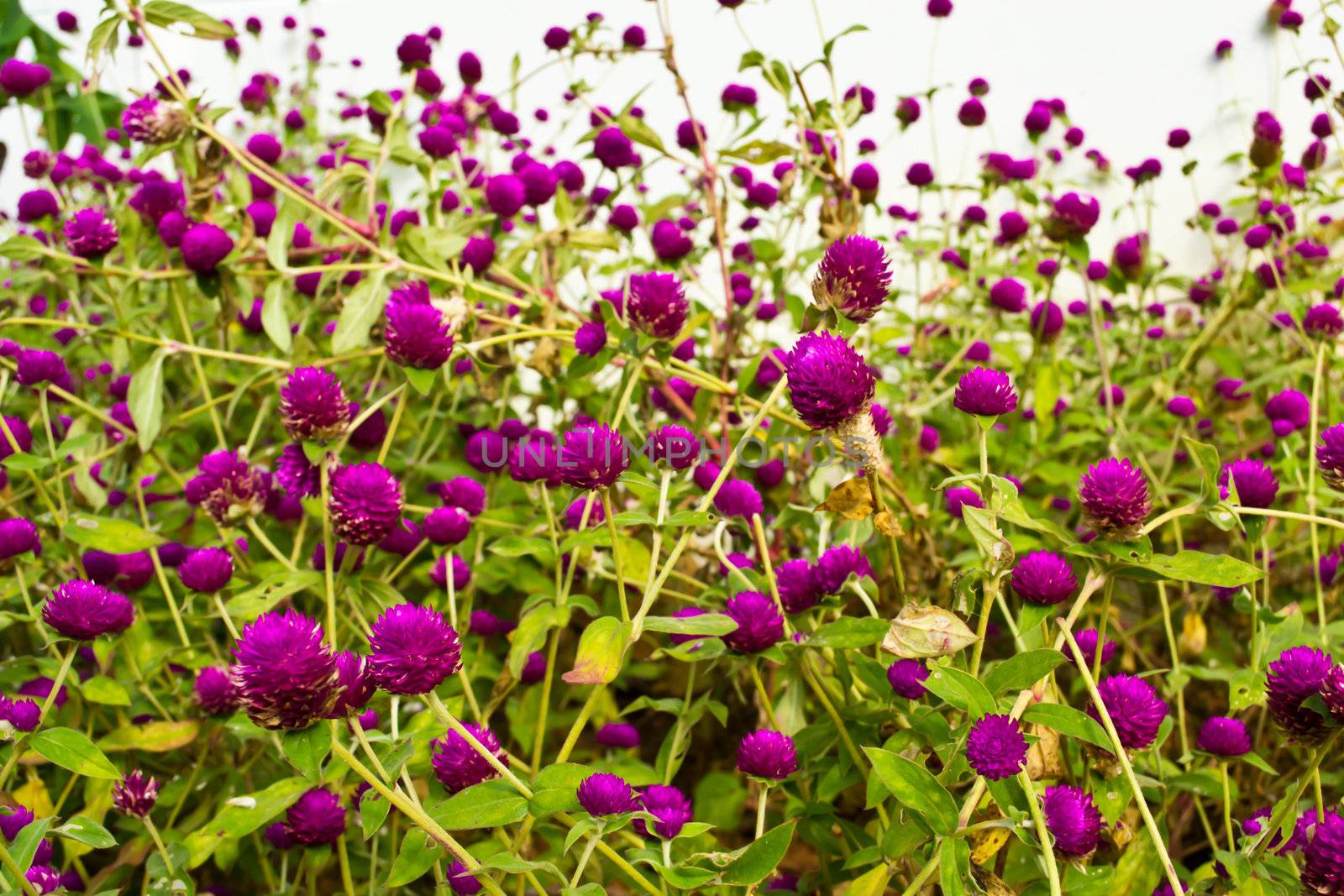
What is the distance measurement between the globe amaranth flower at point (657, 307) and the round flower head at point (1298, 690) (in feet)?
1.58

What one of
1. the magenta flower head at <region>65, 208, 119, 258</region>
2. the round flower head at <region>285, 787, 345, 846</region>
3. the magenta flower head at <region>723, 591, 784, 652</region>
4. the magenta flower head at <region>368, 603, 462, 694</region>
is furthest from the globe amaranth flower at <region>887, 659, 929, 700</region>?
the magenta flower head at <region>65, 208, 119, 258</region>

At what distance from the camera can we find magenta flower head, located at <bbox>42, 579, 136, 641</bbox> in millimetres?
693

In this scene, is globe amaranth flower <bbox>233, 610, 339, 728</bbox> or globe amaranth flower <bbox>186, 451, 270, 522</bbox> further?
globe amaranth flower <bbox>186, 451, 270, 522</bbox>

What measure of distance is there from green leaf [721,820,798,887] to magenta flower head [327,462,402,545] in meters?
0.34

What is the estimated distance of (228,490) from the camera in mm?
836

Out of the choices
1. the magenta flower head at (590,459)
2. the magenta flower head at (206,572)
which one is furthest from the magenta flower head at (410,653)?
the magenta flower head at (206,572)

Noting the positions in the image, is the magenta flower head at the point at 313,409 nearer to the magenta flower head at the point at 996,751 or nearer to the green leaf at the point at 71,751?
the green leaf at the point at 71,751

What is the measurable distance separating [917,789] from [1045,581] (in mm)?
166

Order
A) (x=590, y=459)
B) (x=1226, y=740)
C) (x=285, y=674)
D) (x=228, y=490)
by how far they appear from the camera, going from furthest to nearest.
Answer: (x=228, y=490), (x=1226, y=740), (x=590, y=459), (x=285, y=674)

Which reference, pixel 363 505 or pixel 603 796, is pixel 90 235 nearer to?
pixel 363 505

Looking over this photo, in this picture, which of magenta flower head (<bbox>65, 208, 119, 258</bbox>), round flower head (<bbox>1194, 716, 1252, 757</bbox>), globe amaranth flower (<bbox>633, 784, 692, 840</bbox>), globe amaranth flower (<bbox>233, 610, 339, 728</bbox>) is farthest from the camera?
magenta flower head (<bbox>65, 208, 119, 258</bbox>)

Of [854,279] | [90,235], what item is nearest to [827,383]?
[854,279]

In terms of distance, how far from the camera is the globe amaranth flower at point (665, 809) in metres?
0.60

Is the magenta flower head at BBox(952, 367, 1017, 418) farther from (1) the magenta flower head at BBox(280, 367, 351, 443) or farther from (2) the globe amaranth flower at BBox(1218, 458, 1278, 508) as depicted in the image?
(1) the magenta flower head at BBox(280, 367, 351, 443)
